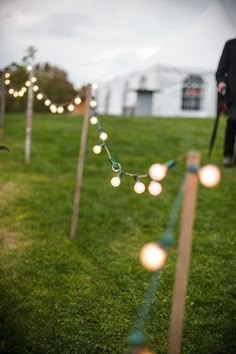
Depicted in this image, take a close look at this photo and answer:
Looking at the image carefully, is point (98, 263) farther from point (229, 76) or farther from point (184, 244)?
point (229, 76)

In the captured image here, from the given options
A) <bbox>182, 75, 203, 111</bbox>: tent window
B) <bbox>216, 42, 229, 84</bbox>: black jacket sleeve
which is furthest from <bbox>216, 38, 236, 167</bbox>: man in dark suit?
<bbox>182, 75, 203, 111</bbox>: tent window

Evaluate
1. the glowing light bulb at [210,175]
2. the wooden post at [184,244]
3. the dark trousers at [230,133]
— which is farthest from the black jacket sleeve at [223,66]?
the glowing light bulb at [210,175]

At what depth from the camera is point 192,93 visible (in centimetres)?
2080

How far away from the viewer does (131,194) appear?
22.4 feet

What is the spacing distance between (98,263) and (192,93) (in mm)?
17681

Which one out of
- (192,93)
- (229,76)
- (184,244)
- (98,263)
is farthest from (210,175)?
(192,93)

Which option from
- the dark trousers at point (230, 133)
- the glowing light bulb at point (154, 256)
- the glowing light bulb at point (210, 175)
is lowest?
the glowing light bulb at point (154, 256)

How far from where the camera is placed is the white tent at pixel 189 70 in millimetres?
20156

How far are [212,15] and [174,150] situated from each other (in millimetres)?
13685

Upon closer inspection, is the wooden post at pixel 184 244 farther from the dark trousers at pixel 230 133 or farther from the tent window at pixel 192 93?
the tent window at pixel 192 93

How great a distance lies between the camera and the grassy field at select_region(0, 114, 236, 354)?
3166 millimetres

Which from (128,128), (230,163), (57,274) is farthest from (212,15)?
(57,274)

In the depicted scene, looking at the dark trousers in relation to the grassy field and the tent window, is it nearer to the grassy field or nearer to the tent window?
the grassy field

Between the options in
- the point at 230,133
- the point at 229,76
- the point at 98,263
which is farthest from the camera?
the point at 230,133
